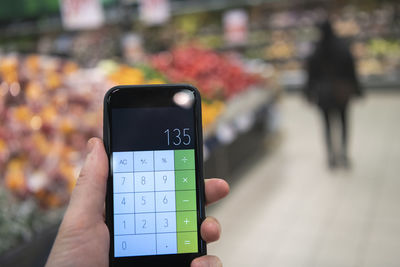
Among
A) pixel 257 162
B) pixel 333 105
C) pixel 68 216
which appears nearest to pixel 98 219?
pixel 68 216

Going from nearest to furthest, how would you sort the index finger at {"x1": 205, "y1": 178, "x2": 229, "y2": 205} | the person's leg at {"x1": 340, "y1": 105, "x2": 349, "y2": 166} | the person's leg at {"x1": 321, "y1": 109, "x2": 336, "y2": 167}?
the index finger at {"x1": 205, "y1": 178, "x2": 229, "y2": 205}, the person's leg at {"x1": 340, "y1": 105, "x2": 349, "y2": 166}, the person's leg at {"x1": 321, "y1": 109, "x2": 336, "y2": 167}

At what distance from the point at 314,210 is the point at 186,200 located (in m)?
2.62

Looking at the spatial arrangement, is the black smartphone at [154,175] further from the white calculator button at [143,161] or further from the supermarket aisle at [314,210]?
the supermarket aisle at [314,210]

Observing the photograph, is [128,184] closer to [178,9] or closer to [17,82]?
[17,82]

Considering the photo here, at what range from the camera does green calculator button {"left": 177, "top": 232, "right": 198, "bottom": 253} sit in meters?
0.84

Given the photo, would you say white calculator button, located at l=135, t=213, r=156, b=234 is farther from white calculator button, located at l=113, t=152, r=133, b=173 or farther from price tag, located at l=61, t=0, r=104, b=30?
price tag, located at l=61, t=0, r=104, b=30

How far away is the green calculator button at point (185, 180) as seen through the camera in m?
0.86

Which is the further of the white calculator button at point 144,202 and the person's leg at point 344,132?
the person's leg at point 344,132

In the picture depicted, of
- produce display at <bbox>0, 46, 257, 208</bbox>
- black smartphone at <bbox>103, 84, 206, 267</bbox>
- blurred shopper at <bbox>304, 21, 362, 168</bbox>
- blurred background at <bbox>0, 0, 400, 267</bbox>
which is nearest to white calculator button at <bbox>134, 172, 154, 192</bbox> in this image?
black smartphone at <bbox>103, 84, 206, 267</bbox>

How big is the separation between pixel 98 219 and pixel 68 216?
0.21 feet

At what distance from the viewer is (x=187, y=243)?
0.84 m

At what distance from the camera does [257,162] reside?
14.8 ft

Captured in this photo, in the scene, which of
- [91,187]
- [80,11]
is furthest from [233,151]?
[91,187]

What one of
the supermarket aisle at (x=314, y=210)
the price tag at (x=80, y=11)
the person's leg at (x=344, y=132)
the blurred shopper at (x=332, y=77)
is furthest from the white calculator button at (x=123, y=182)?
the person's leg at (x=344, y=132)
